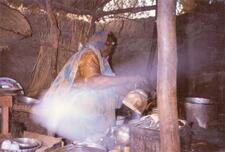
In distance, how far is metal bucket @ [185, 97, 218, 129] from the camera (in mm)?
5307

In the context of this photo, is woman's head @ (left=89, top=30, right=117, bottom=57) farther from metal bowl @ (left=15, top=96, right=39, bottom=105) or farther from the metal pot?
metal bowl @ (left=15, top=96, right=39, bottom=105)

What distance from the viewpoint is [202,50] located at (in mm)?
7832

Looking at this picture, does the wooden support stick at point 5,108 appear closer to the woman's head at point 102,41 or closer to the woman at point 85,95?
the woman at point 85,95

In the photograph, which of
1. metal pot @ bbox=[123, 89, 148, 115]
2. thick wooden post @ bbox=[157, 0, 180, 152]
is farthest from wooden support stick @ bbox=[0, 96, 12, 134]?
thick wooden post @ bbox=[157, 0, 180, 152]

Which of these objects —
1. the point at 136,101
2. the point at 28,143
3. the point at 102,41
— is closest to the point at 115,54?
the point at 102,41

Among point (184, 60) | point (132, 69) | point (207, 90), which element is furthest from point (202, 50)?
point (132, 69)

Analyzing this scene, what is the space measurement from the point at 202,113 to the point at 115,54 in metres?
3.00

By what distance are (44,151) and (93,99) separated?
3.59 ft

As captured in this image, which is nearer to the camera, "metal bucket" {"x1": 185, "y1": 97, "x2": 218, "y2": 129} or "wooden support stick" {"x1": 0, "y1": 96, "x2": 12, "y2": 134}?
"wooden support stick" {"x1": 0, "y1": 96, "x2": 12, "y2": 134}

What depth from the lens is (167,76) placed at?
239 cm

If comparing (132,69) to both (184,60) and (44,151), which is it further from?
(44,151)

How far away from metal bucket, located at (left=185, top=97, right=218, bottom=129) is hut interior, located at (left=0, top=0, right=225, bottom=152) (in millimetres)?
16

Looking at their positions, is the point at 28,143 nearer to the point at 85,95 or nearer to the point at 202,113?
the point at 85,95

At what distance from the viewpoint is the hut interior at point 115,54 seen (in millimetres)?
4578
